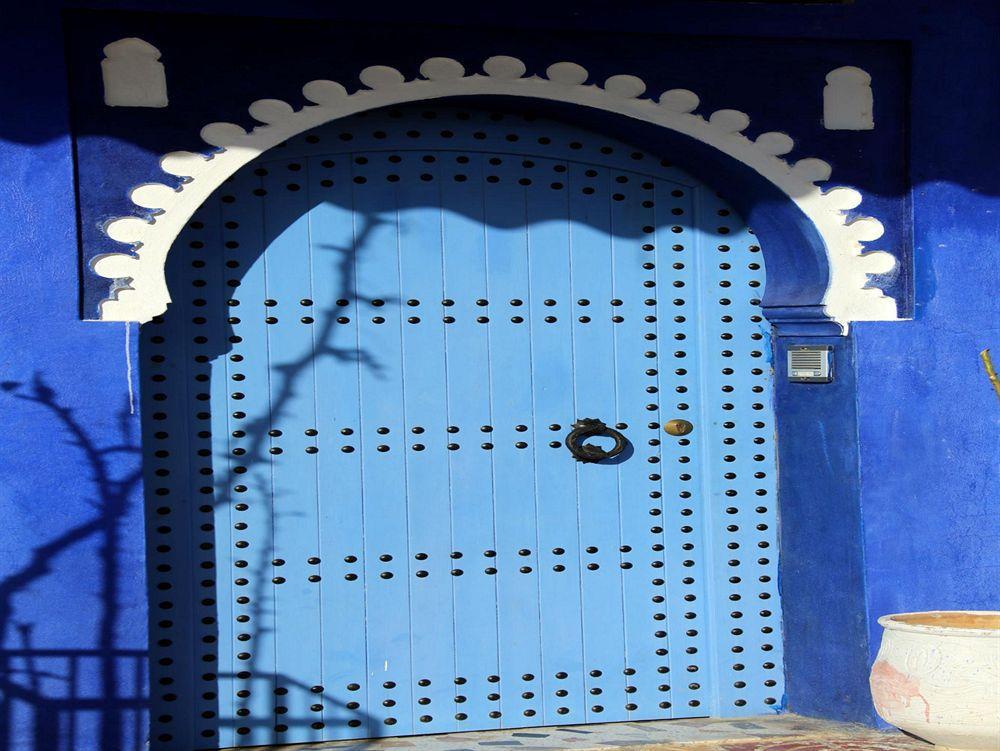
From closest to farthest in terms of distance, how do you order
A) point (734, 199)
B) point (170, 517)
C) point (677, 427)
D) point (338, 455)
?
point (170, 517), point (338, 455), point (677, 427), point (734, 199)

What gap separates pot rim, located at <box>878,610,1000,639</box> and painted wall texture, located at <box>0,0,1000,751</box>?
6.3 inches

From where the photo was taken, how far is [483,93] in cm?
495

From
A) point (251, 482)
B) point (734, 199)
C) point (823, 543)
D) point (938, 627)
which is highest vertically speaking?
point (734, 199)

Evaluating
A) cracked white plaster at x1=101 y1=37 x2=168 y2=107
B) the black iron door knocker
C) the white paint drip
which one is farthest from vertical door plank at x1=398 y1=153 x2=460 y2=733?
the white paint drip

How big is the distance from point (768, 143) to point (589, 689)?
6.97 feet

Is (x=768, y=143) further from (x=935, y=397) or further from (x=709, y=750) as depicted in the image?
(x=709, y=750)

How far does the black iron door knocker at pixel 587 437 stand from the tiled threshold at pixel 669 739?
3.29 feet

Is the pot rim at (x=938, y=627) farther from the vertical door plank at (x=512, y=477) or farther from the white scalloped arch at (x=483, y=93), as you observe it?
the vertical door plank at (x=512, y=477)

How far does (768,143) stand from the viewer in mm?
5129

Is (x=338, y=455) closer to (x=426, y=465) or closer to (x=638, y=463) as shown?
(x=426, y=465)

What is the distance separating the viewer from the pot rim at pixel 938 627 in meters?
4.50

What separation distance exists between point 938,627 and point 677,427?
1190mm

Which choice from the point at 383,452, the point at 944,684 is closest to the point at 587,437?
the point at 383,452

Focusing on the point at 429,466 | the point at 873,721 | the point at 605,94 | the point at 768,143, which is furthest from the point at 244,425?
the point at 873,721
